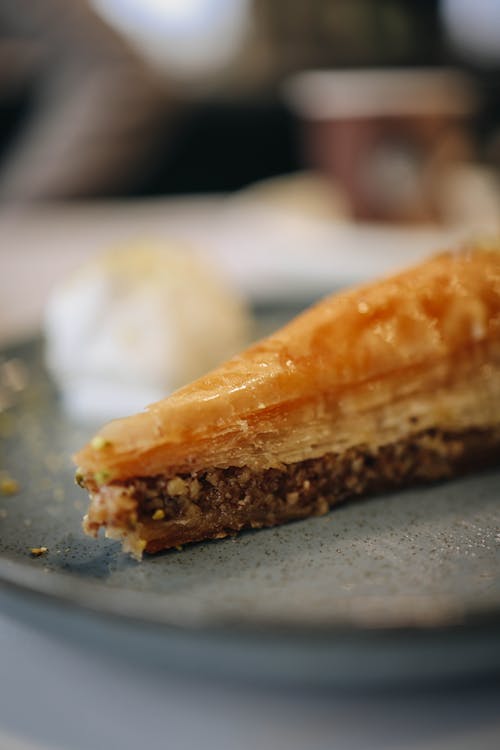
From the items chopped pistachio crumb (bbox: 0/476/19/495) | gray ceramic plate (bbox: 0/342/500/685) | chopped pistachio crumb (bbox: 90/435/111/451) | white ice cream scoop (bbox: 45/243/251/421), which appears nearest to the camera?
gray ceramic plate (bbox: 0/342/500/685)

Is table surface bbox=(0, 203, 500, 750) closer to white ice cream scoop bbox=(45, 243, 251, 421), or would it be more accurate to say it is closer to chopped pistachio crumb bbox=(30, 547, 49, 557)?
chopped pistachio crumb bbox=(30, 547, 49, 557)

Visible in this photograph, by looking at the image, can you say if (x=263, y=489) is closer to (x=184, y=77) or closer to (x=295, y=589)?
(x=295, y=589)

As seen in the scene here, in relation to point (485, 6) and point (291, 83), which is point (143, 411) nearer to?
point (291, 83)

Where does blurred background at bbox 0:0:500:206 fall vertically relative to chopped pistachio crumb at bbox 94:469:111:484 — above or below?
above

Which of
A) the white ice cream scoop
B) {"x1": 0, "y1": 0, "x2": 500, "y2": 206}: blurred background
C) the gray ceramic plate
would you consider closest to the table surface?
the gray ceramic plate

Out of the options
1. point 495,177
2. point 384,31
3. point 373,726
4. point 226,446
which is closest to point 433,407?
point 226,446

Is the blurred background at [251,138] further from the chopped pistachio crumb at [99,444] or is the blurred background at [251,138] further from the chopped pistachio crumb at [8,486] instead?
the chopped pistachio crumb at [99,444]
